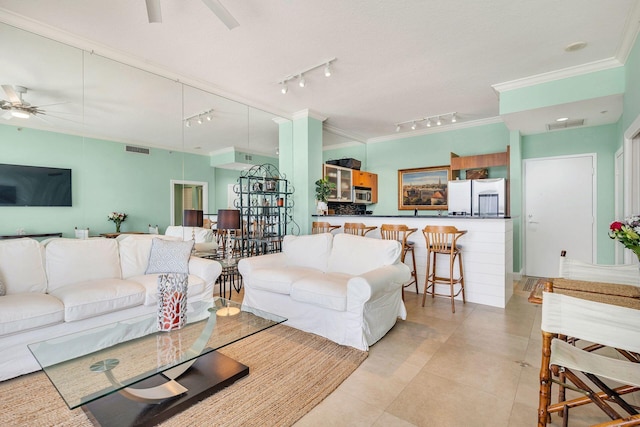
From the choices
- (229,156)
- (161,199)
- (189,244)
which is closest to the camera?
(189,244)

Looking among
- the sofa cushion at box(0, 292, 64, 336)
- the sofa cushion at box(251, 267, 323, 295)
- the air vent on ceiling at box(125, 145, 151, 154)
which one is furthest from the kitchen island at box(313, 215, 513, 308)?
the sofa cushion at box(0, 292, 64, 336)

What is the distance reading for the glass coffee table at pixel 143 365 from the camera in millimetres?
1501

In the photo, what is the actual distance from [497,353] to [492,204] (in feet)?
10.5

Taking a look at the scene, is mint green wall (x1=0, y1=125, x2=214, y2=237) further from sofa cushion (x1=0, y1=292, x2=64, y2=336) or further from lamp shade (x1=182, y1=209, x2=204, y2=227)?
sofa cushion (x1=0, y1=292, x2=64, y2=336)

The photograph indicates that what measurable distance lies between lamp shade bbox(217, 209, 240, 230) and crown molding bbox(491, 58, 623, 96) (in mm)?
3868

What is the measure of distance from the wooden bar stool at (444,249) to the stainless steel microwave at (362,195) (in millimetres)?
2623

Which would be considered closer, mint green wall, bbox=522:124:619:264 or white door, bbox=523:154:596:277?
mint green wall, bbox=522:124:619:264

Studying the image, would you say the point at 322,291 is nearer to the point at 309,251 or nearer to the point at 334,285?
the point at 334,285

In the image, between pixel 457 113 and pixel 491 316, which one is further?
pixel 457 113

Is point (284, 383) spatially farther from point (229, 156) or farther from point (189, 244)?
point (229, 156)

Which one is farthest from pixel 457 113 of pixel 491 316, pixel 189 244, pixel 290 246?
pixel 189 244

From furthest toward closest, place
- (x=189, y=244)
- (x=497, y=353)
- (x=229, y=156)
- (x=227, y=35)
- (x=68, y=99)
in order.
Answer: (x=229, y=156) < (x=189, y=244) < (x=68, y=99) < (x=227, y=35) < (x=497, y=353)

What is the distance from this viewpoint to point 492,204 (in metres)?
5.02

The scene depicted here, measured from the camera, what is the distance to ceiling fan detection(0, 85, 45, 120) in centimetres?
263
